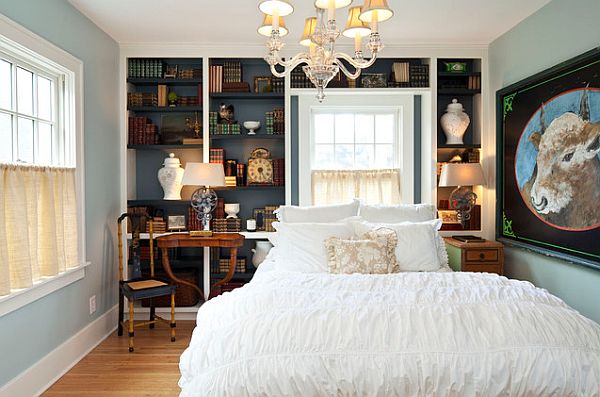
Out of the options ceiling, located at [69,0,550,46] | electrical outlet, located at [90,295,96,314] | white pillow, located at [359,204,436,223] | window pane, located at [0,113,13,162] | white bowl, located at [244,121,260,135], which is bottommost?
electrical outlet, located at [90,295,96,314]

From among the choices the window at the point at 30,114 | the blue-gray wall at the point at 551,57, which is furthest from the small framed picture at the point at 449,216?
the window at the point at 30,114

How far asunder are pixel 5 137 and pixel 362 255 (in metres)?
2.38

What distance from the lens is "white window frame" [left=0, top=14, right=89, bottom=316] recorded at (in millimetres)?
2746

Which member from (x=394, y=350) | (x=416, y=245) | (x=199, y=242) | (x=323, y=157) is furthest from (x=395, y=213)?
(x=394, y=350)

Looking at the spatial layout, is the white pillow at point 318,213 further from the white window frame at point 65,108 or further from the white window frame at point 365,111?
the white window frame at point 65,108

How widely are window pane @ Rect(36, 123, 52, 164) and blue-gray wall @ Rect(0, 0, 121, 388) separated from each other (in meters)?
0.37

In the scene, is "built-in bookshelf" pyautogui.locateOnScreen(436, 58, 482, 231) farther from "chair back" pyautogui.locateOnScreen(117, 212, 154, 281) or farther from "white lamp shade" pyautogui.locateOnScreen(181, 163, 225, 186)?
"chair back" pyautogui.locateOnScreen(117, 212, 154, 281)

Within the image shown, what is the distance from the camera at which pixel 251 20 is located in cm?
391

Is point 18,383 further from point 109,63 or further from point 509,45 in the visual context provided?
point 509,45

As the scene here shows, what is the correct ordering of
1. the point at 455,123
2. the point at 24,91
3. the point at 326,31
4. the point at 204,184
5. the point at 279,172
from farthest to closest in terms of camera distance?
the point at 279,172 → the point at 455,123 → the point at 204,184 → the point at 24,91 → the point at 326,31

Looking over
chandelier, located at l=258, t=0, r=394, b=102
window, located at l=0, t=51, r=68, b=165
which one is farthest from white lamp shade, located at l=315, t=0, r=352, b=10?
window, located at l=0, t=51, r=68, b=165

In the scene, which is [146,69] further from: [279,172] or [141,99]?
[279,172]

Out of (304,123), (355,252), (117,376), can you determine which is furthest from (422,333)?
(304,123)

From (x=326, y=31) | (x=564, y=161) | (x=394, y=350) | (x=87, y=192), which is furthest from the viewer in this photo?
(x=87, y=192)
